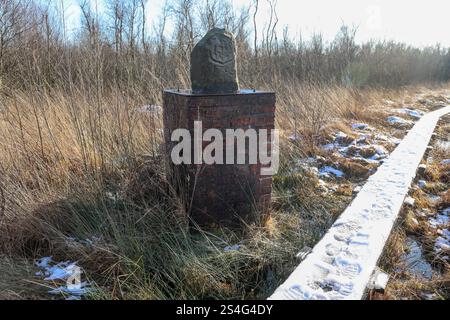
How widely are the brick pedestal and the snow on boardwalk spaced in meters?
0.75

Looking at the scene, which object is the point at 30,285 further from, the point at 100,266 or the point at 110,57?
the point at 110,57

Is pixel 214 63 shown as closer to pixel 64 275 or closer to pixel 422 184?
pixel 64 275

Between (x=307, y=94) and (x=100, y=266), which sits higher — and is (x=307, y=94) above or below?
above

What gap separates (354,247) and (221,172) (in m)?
1.21

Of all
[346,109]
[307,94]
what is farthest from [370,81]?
[307,94]

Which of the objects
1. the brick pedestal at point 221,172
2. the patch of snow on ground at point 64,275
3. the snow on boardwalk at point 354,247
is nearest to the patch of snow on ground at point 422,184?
the snow on boardwalk at point 354,247

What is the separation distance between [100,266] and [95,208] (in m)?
0.64

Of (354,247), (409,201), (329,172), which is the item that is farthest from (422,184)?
(354,247)

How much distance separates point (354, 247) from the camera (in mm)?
2566

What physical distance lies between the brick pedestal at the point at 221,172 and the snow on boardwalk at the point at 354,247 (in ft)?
2.45

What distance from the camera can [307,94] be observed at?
7.18 m

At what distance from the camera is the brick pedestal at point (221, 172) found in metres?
2.86

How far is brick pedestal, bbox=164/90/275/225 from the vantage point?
286cm
